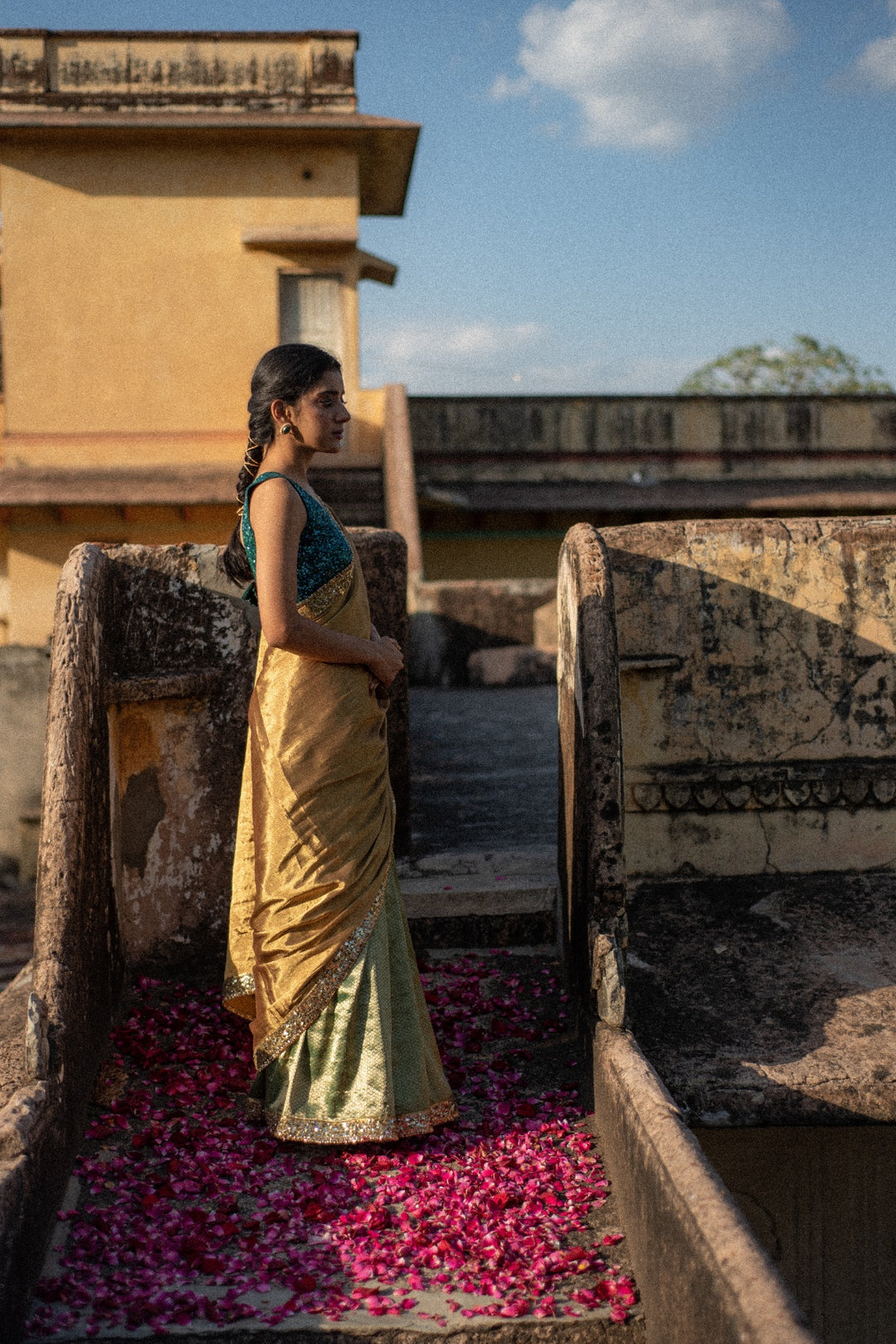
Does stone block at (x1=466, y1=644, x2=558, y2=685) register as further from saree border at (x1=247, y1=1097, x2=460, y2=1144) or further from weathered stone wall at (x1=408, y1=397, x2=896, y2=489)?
saree border at (x1=247, y1=1097, x2=460, y2=1144)

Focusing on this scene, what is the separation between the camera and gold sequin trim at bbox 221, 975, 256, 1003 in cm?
300

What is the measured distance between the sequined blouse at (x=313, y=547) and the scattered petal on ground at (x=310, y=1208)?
1278 millimetres

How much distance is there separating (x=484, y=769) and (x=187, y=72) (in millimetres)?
10369

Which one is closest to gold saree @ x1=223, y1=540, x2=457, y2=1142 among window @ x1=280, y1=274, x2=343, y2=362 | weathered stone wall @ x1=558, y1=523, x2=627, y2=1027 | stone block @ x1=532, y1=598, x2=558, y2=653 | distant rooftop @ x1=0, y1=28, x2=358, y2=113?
→ weathered stone wall @ x1=558, y1=523, x2=627, y2=1027

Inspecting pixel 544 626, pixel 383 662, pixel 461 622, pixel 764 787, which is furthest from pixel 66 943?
pixel 544 626

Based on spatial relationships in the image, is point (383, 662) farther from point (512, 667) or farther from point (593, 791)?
point (512, 667)

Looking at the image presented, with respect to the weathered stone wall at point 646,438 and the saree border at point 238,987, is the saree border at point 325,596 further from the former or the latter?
the weathered stone wall at point 646,438

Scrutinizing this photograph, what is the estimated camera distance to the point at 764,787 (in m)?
3.83

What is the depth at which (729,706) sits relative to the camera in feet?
12.6

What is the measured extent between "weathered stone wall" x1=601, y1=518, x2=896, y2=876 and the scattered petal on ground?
38.9 inches

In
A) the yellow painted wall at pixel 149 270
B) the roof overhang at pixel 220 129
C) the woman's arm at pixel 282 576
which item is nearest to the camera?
the woman's arm at pixel 282 576

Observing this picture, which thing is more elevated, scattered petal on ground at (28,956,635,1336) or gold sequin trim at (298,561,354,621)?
gold sequin trim at (298,561,354,621)

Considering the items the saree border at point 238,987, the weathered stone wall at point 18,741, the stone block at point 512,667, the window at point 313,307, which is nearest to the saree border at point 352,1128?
the saree border at point 238,987

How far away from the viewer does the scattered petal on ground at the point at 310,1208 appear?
7.48 feet
